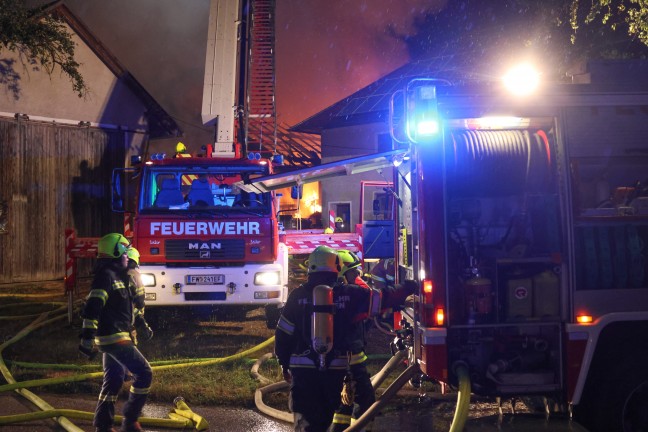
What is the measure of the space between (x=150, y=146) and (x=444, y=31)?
1529 cm

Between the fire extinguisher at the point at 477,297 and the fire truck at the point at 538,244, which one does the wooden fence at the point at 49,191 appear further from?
the fire extinguisher at the point at 477,297

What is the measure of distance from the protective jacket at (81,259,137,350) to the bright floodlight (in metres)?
3.53

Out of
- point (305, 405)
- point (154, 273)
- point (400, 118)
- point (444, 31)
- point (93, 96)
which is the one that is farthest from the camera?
point (444, 31)

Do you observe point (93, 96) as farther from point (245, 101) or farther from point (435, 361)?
point (435, 361)

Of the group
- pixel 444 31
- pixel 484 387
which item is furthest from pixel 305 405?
pixel 444 31

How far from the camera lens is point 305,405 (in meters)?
4.18

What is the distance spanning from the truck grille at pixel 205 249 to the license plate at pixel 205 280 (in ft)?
0.92

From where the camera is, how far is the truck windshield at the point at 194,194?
9.20 metres

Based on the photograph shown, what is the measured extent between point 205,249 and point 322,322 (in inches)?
207

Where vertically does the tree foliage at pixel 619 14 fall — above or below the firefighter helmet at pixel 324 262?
above

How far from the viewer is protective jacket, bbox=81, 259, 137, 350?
16.9 ft

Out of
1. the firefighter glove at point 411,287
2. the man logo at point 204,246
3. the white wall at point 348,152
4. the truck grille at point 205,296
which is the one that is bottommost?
the truck grille at point 205,296


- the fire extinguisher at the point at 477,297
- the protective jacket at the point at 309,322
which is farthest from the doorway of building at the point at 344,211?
the protective jacket at the point at 309,322

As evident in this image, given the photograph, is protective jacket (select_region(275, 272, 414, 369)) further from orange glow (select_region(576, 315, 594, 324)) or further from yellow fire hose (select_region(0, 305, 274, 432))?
yellow fire hose (select_region(0, 305, 274, 432))
